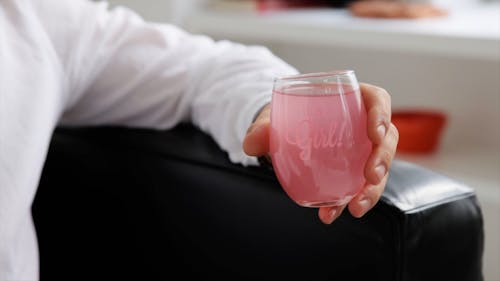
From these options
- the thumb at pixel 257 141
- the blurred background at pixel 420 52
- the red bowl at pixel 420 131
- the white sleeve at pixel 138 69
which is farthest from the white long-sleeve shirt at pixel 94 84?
the red bowl at pixel 420 131

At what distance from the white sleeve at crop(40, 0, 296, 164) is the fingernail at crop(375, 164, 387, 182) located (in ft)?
1.08

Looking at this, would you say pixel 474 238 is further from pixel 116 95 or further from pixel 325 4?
pixel 325 4

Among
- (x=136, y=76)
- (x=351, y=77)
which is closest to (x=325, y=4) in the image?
(x=136, y=76)

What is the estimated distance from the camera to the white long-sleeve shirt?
95cm

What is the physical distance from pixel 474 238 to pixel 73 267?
20.3 inches

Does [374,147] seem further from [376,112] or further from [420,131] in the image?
[420,131]

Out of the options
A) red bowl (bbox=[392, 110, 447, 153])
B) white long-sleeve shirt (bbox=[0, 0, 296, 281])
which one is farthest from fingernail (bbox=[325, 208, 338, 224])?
red bowl (bbox=[392, 110, 447, 153])

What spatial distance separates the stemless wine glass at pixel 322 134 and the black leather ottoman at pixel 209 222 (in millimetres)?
106

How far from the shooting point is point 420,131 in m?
1.85

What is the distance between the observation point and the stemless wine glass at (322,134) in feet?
2.31

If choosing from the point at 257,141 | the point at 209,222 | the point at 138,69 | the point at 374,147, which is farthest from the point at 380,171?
the point at 138,69

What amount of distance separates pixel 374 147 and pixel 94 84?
48 cm

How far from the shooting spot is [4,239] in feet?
3.02

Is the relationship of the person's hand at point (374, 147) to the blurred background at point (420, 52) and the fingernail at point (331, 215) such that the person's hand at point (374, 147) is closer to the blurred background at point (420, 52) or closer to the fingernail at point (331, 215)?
the fingernail at point (331, 215)
